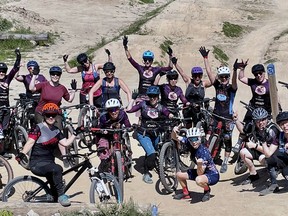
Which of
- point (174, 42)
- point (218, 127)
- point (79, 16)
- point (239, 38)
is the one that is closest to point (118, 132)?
point (218, 127)

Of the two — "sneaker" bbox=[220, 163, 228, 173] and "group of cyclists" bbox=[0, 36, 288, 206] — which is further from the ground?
"group of cyclists" bbox=[0, 36, 288, 206]

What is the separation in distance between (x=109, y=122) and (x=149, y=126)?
2.86 feet

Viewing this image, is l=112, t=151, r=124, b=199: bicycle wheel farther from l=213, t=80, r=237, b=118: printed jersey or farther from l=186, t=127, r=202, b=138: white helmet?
l=213, t=80, r=237, b=118: printed jersey

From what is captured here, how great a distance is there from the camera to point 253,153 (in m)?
9.98

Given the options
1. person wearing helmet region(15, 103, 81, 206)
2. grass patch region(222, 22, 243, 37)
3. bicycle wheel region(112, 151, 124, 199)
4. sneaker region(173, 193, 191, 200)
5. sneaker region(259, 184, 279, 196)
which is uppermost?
grass patch region(222, 22, 243, 37)

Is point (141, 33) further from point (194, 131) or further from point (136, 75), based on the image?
point (194, 131)

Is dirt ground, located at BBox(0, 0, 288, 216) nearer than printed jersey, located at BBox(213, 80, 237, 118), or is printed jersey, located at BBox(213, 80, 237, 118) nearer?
dirt ground, located at BBox(0, 0, 288, 216)

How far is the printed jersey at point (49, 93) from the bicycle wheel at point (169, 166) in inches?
97.3

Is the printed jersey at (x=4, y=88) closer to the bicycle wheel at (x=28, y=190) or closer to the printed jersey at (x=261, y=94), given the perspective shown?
the bicycle wheel at (x=28, y=190)

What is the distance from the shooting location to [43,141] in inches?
322

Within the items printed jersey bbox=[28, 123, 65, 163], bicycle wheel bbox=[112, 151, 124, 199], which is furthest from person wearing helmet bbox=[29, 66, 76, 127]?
printed jersey bbox=[28, 123, 65, 163]

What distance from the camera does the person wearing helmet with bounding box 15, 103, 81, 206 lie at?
8125 millimetres

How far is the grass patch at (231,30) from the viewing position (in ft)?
93.8

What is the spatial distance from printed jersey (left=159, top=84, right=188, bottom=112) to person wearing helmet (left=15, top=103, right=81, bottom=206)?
3.39m
